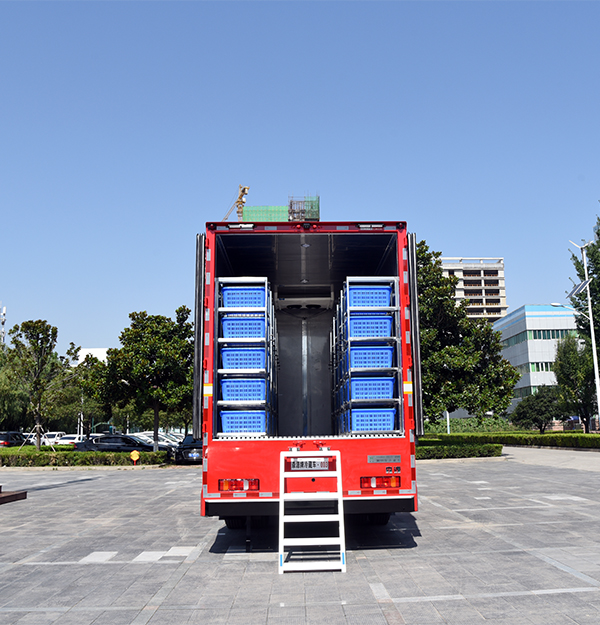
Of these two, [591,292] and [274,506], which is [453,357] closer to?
[591,292]

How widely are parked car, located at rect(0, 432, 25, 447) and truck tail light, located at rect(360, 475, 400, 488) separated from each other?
36383 millimetres

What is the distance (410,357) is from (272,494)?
2.52m

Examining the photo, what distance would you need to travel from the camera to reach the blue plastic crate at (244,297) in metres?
8.41

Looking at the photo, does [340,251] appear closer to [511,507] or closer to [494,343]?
[511,507]

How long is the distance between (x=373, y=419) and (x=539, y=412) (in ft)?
Result: 168

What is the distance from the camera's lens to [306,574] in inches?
269

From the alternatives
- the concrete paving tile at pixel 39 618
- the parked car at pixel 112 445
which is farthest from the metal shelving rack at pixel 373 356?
the parked car at pixel 112 445

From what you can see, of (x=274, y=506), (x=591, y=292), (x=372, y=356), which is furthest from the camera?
(x=591, y=292)

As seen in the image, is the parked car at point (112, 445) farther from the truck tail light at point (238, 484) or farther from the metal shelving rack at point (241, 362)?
the truck tail light at point (238, 484)

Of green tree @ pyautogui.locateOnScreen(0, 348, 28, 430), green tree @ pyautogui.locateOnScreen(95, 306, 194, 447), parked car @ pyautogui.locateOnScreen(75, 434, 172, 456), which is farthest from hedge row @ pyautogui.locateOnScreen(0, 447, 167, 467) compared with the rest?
green tree @ pyautogui.locateOnScreen(0, 348, 28, 430)

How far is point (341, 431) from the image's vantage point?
9.19 metres

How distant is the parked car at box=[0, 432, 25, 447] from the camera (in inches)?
1510

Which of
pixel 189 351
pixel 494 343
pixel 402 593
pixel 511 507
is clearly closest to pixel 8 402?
pixel 189 351

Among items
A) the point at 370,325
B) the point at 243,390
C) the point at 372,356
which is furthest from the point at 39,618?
the point at 370,325
